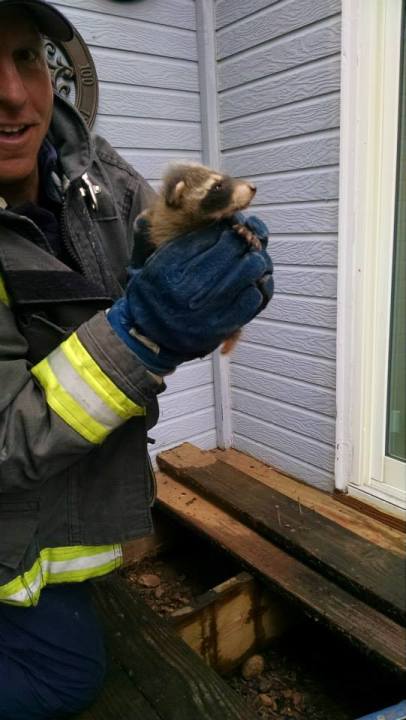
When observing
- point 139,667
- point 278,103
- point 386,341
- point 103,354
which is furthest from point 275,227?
point 139,667

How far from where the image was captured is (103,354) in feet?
4.11

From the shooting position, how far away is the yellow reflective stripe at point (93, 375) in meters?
1.25

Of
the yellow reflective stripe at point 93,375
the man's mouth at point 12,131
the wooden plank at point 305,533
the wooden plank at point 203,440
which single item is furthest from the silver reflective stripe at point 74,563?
the wooden plank at point 203,440

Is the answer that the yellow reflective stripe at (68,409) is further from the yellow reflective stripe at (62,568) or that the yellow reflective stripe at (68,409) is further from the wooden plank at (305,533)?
the wooden plank at (305,533)

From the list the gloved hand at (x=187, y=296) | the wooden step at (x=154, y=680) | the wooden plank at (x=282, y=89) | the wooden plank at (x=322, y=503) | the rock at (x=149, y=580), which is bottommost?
the rock at (x=149, y=580)

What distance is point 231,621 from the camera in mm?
2338

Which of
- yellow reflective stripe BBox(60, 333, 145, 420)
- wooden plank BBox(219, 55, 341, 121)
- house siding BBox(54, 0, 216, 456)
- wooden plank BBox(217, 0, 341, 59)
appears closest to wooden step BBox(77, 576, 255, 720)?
yellow reflective stripe BBox(60, 333, 145, 420)

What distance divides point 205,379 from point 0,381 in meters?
2.22

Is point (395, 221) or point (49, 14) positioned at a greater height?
point (49, 14)

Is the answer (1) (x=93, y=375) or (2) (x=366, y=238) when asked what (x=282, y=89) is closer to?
(2) (x=366, y=238)

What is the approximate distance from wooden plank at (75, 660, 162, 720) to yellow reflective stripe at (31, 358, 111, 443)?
0.99 metres

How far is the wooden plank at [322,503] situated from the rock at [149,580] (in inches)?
29.3

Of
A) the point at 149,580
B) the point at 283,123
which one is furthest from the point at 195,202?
the point at 149,580

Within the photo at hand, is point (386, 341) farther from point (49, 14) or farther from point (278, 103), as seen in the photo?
point (49, 14)
